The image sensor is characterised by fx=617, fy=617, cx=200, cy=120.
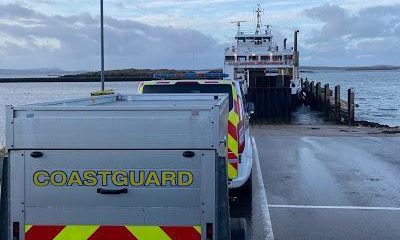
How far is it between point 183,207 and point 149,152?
418 millimetres

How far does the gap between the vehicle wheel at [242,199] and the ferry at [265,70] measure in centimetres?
2424

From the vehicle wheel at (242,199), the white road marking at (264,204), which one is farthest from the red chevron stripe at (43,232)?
the vehicle wheel at (242,199)

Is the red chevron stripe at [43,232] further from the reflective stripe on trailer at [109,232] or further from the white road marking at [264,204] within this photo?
the white road marking at [264,204]

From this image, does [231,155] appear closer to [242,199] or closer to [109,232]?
[242,199]

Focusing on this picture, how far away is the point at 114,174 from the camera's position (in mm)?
3947

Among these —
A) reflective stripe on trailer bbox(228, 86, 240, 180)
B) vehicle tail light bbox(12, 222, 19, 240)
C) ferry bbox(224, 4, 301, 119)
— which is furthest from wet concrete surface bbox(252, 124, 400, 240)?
ferry bbox(224, 4, 301, 119)

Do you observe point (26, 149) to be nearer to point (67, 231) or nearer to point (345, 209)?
point (67, 231)

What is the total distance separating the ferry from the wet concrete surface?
1623 cm

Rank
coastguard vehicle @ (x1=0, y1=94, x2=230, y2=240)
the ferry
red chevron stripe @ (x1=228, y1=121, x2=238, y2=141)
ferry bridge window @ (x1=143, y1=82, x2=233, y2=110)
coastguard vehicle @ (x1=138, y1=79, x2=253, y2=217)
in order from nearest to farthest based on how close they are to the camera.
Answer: coastguard vehicle @ (x1=0, y1=94, x2=230, y2=240) → red chevron stripe @ (x1=228, y1=121, x2=238, y2=141) → coastguard vehicle @ (x1=138, y1=79, x2=253, y2=217) → ferry bridge window @ (x1=143, y1=82, x2=233, y2=110) → the ferry

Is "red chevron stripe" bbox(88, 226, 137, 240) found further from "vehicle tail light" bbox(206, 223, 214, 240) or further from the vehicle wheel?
the vehicle wheel

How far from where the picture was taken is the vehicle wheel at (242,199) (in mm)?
8664

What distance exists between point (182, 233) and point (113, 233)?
451 millimetres

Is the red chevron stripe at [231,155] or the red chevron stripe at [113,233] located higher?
the red chevron stripe at [231,155]

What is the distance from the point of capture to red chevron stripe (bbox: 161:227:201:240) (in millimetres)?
3982
